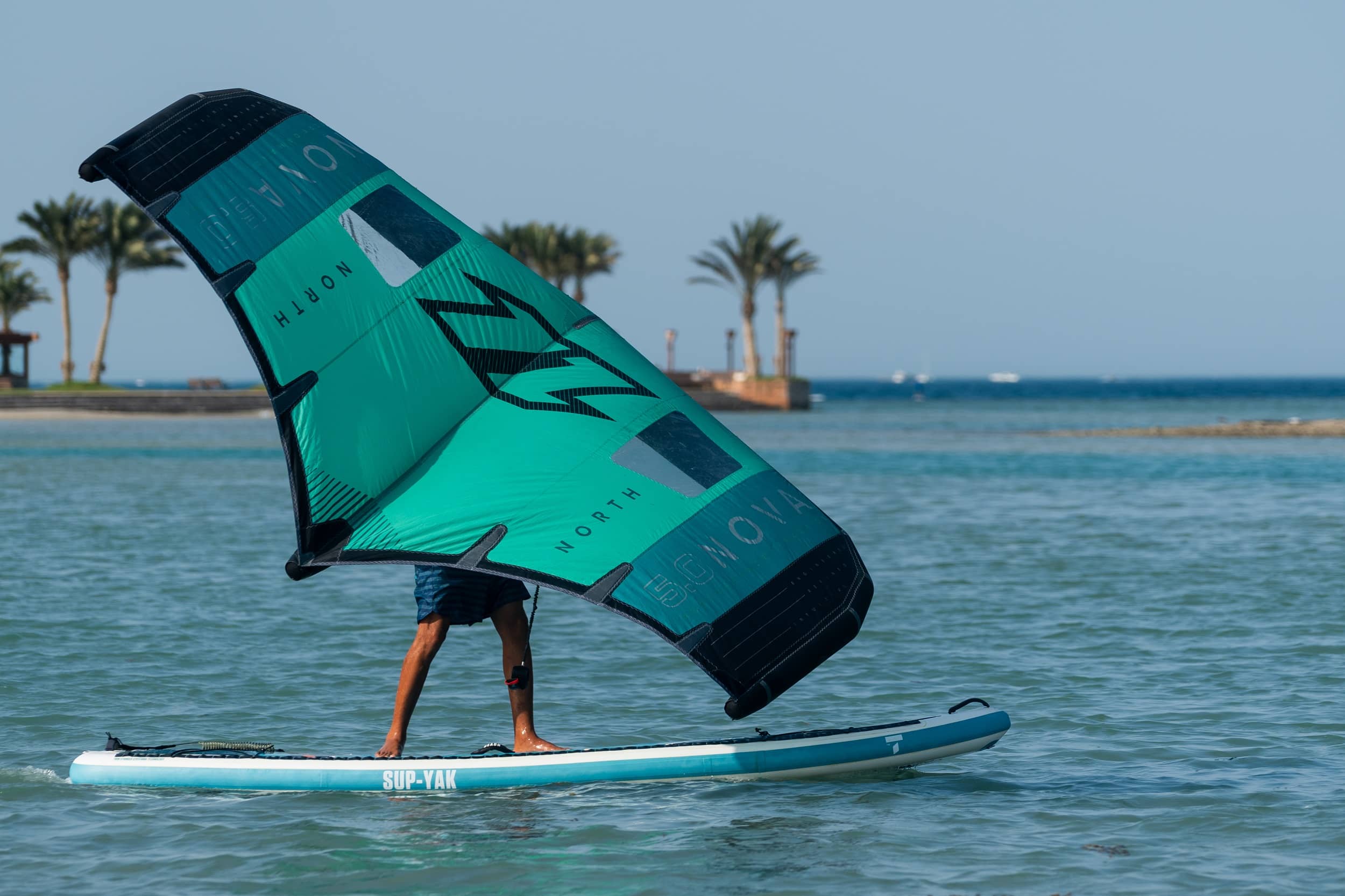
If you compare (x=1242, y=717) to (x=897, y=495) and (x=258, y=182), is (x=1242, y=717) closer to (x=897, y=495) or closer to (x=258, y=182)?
(x=258, y=182)

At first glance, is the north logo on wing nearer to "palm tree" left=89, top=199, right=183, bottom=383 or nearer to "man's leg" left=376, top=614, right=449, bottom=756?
"man's leg" left=376, top=614, right=449, bottom=756

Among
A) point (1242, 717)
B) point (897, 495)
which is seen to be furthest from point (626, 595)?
point (897, 495)

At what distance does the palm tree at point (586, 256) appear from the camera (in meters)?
83.7

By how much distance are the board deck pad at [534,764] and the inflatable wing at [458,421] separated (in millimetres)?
671

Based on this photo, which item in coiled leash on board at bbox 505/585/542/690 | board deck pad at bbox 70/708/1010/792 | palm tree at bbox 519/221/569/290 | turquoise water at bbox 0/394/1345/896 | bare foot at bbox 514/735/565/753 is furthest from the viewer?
palm tree at bbox 519/221/569/290

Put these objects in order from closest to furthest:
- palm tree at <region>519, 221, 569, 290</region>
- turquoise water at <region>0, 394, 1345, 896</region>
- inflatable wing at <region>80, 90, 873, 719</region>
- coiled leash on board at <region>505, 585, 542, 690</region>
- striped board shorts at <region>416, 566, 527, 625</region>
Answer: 1. turquoise water at <region>0, 394, 1345, 896</region>
2. inflatable wing at <region>80, 90, 873, 719</region>
3. striped board shorts at <region>416, 566, 527, 625</region>
4. coiled leash on board at <region>505, 585, 542, 690</region>
5. palm tree at <region>519, 221, 569, 290</region>

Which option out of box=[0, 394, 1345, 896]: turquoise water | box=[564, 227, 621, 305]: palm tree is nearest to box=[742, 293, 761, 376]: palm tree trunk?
box=[564, 227, 621, 305]: palm tree

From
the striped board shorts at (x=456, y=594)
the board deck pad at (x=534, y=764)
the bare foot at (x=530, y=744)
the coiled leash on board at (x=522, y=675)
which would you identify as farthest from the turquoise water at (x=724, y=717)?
the striped board shorts at (x=456, y=594)

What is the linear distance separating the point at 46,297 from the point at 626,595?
81.4 meters

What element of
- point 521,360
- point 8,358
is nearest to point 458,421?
point 521,360

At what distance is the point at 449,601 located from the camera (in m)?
6.73

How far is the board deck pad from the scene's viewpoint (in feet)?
22.5

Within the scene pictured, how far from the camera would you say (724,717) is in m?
9.02

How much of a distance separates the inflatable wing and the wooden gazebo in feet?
217
